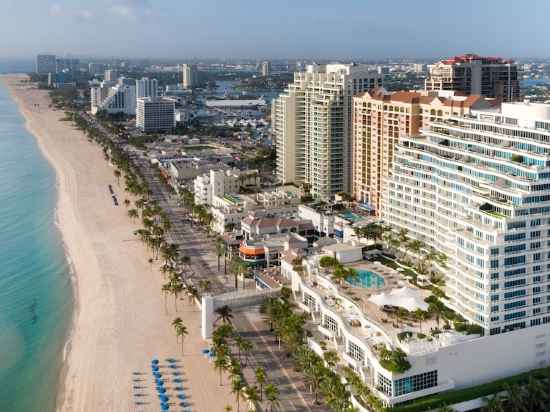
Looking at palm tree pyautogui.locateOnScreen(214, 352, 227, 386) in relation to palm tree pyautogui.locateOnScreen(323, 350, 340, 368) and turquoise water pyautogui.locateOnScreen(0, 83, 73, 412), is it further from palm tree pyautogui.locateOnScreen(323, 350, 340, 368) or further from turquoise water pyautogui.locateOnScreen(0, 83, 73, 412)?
turquoise water pyautogui.locateOnScreen(0, 83, 73, 412)

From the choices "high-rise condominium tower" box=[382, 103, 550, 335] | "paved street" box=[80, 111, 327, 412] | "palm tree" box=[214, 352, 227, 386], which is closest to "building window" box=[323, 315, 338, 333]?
"paved street" box=[80, 111, 327, 412]

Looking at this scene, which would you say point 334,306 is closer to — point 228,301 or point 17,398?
point 228,301

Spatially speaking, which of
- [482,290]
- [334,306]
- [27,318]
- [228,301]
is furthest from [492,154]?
[27,318]

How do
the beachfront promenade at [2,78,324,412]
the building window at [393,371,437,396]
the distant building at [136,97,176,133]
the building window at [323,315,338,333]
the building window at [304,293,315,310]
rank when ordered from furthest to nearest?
the distant building at [136,97,176,133] < the building window at [304,293,315,310] < the building window at [323,315,338,333] < the beachfront promenade at [2,78,324,412] < the building window at [393,371,437,396]

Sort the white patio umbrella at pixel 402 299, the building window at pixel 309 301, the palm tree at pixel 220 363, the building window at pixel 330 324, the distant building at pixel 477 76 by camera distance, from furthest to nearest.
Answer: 1. the distant building at pixel 477 76
2. the building window at pixel 309 301
3. the building window at pixel 330 324
4. the white patio umbrella at pixel 402 299
5. the palm tree at pixel 220 363

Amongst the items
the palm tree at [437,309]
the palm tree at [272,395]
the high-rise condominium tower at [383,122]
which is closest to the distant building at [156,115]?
the high-rise condominium tower at [383,122]

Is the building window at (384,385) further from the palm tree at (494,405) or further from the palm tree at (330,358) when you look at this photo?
the palm tree at (494,405)

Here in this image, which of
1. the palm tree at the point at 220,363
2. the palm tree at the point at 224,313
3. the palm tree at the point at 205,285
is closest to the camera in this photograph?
the palm tree at the point at 220,363
